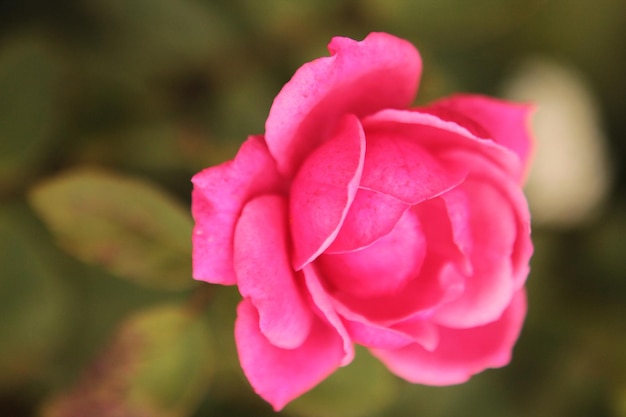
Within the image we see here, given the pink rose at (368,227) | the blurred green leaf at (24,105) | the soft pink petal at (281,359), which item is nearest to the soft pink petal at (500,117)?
the pink rose at (368,227)

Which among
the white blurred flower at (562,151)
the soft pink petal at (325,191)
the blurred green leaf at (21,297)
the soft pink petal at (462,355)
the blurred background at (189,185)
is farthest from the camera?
the white blurred flower at (562,151)

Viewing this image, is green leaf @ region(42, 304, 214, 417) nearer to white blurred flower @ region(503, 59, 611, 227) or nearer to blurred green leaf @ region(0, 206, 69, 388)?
blurred green leaf @ region(0, 206, 69, 388)

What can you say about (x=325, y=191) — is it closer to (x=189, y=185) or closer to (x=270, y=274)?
(x=270, y=274)

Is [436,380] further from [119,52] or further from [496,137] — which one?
[119,52]

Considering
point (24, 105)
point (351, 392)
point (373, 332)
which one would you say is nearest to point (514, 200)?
point (373, 332)

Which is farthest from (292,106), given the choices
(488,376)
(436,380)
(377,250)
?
(488,376)

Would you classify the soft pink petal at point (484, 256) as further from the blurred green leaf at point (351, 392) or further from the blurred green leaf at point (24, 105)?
the blurred green leaf at point (24, 105)
